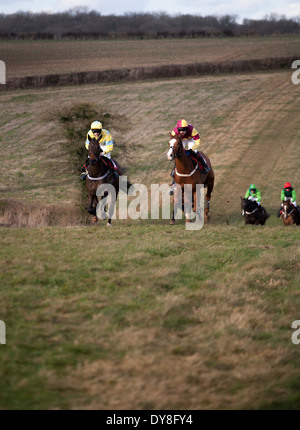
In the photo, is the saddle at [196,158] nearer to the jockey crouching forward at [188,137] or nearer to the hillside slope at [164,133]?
the jockey crouching forward at [188,137]

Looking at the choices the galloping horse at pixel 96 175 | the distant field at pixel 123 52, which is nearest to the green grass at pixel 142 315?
the galloping horse at pixel 96 175

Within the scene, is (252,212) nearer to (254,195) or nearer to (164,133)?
(254,195)

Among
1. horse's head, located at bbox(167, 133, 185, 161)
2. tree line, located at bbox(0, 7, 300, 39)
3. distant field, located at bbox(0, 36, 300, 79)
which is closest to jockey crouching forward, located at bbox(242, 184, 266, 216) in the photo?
horse's head, located at bbox(167, 133, 185, 161)

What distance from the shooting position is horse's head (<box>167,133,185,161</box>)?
1441 cm

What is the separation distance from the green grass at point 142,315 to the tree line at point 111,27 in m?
60.4

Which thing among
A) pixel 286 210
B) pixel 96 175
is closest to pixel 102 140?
pixel 96 175

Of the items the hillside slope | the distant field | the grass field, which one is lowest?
the grass field

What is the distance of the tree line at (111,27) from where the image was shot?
225 ft

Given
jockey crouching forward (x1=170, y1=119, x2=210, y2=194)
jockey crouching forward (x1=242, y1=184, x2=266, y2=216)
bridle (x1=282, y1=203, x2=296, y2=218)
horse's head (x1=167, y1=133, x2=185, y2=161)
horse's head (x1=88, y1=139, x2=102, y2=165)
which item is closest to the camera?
horse's head (x1=167, y1=133, x2=185, y2=161)

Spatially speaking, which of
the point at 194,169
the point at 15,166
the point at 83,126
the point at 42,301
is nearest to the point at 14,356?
the point at 42,301

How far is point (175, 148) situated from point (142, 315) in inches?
311

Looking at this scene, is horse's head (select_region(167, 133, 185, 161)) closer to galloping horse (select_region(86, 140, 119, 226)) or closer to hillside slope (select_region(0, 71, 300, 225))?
galloping horse (select_region(86, 140, 119, 226))

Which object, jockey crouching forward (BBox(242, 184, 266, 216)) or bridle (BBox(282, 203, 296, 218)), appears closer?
jockey crouching forward (BBox(242, 184, 266, 216))

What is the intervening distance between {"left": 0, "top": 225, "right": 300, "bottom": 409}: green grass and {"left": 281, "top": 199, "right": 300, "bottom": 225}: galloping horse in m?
8.42
